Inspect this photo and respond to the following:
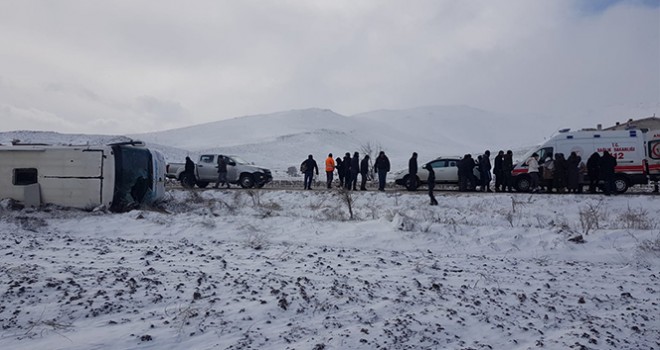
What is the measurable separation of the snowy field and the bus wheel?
8964 millimetres

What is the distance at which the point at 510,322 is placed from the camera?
4.95m

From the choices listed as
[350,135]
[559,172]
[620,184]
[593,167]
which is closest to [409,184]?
[559,172]

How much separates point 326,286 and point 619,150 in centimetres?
1553

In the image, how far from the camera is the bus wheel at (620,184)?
1672cm

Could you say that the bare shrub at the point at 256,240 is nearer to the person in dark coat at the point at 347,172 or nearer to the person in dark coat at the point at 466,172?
the person in dark coat at the point at 347,172

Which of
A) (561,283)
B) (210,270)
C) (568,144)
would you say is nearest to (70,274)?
(210,270)

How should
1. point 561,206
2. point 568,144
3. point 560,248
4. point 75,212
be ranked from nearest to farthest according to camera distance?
point 560,248, point 75,212, point 561,206, point 568,144

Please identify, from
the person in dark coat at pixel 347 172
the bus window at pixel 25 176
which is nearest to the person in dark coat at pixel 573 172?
the person in dark coat at pixel 347 172

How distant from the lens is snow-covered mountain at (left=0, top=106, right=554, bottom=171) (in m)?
71.1

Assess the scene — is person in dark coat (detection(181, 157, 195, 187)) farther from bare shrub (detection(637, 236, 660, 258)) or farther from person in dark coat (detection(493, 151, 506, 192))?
bare shrub (detection(637, 236, 660, 258))

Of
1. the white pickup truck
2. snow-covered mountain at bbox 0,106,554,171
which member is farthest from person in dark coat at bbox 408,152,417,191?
snow-covered mountain at bbox 0,106,554,171

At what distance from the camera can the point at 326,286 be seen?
221 inches

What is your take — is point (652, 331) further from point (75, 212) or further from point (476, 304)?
point (75, 212)

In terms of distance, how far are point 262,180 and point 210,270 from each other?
15355 millimetres
